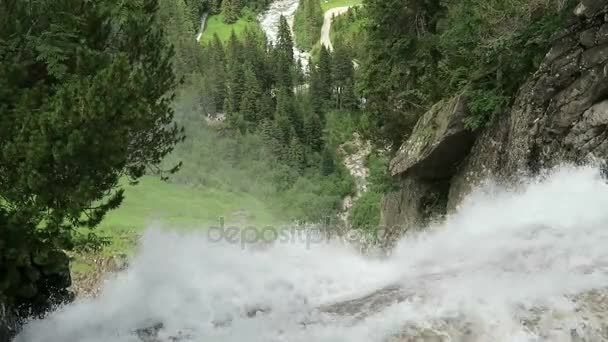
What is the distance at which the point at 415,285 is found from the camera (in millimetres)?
10039

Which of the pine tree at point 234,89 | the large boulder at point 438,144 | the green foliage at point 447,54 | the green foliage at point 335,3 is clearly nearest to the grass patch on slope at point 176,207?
the pine tree at point 234,89

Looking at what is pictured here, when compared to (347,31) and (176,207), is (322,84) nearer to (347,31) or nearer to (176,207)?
(347,31)

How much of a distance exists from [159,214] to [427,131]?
229 feet

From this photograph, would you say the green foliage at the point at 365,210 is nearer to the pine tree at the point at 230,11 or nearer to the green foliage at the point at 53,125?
the green foliage at the point at 53,125

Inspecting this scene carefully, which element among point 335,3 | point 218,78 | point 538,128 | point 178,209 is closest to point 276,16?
point 335,3

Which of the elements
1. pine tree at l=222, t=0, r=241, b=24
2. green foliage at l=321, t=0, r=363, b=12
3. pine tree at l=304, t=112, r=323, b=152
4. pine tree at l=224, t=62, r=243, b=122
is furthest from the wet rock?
pine tree at l=222, t=0, r=241, b=24

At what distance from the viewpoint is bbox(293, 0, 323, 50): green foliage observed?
152 m

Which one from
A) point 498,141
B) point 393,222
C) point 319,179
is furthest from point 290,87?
point 498,141

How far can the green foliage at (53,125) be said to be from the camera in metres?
10.2

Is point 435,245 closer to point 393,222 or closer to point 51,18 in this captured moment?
point 51,18

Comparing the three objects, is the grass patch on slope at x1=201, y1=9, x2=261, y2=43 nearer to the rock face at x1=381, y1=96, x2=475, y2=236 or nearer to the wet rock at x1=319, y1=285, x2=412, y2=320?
the rock face at x1=381, y1=96, x2=475, y2=236

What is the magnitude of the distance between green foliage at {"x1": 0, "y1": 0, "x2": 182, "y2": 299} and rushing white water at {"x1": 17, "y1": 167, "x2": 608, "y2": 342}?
170 cm

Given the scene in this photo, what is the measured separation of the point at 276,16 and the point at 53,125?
174035 millimetres

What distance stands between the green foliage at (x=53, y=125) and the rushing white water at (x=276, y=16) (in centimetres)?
14111
